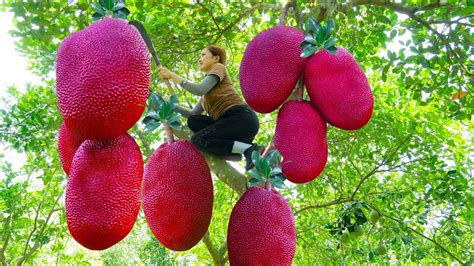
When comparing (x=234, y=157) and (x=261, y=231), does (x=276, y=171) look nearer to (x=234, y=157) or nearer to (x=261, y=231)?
(x=261, y=231)

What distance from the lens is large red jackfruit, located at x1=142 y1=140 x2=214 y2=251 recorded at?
718mm

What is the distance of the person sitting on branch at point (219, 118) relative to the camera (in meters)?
1.21

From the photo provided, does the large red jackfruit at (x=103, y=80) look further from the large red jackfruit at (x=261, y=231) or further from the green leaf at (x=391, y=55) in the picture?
the green leaf at (x=391, y=55)

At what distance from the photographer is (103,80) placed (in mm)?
521

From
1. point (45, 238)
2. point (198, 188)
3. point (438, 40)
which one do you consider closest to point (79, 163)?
point (198, 188)

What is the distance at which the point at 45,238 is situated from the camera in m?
2.84

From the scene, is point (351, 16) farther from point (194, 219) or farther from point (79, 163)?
point (79, 163)

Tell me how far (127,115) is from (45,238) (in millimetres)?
2671

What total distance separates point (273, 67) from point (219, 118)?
0.40 metres

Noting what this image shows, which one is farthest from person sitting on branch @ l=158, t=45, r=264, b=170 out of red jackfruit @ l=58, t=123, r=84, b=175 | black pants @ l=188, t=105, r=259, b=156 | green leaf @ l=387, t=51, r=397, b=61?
green leaf @ l=387, t=51, r=397, b=61

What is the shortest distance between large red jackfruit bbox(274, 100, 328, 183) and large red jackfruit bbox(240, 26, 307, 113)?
0.07m

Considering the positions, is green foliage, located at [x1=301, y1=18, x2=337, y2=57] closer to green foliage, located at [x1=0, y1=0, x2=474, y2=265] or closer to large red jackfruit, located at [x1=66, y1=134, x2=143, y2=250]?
green foliage, located at [x1=0, y1=0, x2=474, y2=265]

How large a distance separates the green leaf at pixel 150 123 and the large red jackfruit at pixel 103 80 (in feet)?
0.21

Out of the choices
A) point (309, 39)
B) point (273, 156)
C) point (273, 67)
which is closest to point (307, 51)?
point (309, 39)
